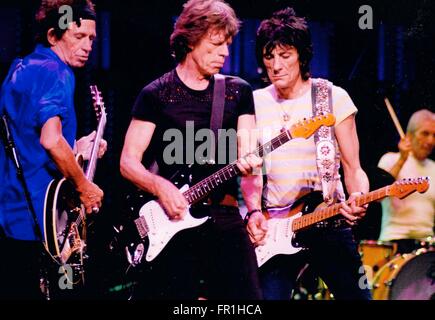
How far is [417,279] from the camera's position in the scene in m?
4.79

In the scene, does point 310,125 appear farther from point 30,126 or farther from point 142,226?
point 30,126

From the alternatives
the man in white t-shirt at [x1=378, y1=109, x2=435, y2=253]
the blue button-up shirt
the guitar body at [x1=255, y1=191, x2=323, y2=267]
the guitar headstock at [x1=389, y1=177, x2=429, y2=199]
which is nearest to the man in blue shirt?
the blue button-up shirt

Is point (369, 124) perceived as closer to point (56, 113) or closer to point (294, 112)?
point (294, 112)

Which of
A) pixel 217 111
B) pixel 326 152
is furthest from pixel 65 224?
pixel 326 152

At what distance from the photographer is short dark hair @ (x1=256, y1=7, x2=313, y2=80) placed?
3.78 m

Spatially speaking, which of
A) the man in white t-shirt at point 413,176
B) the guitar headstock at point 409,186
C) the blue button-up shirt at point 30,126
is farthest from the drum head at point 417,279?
the blue button-up shirt at point 30,126

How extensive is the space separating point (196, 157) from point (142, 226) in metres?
0.47

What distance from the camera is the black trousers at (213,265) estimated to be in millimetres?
3207

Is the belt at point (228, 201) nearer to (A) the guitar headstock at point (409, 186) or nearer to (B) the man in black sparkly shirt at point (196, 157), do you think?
(B) the man in black sparkly shirt at point (196, 157)

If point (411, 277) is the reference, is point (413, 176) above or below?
above

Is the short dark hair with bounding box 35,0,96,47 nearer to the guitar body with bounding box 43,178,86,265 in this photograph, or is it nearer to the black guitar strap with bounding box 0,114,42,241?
the black guitar strap with bounding box 0,114,42,241

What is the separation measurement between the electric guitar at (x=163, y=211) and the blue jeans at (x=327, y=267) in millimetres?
562

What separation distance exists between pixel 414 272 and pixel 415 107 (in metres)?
1.28

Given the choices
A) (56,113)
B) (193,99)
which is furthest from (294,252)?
(56,113)
